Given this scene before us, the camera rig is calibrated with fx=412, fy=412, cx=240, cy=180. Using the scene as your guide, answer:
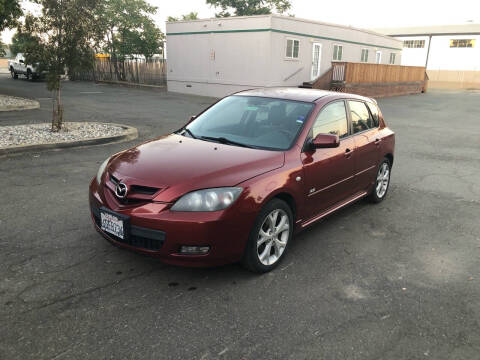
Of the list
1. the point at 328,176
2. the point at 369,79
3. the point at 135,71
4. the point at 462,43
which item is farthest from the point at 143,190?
the point at 462,43

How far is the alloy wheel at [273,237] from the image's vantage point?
3771mm

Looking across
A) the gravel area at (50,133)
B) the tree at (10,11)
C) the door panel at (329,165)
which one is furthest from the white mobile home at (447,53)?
the door panel at (329,165)

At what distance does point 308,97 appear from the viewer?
4.80 m

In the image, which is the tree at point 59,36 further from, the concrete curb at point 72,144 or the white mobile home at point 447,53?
the white mobile home at point 447,53

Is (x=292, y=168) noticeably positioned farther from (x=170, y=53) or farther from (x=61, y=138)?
(x=170, y=53)

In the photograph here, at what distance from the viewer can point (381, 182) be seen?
19.9ft

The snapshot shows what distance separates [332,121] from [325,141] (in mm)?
721

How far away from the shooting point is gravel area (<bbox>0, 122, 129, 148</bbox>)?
27.8ft

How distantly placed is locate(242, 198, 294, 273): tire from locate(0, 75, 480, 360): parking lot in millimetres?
144

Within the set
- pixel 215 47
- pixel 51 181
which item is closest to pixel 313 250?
pixel 51 181

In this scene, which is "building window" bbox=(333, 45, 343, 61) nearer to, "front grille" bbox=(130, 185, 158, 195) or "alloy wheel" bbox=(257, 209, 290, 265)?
"alloy wheel" bbox=(257, 209, 290, 265)

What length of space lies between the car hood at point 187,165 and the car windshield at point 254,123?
0.22m

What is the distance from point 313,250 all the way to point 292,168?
102cm

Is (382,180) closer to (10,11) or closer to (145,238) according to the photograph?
(145,238)
